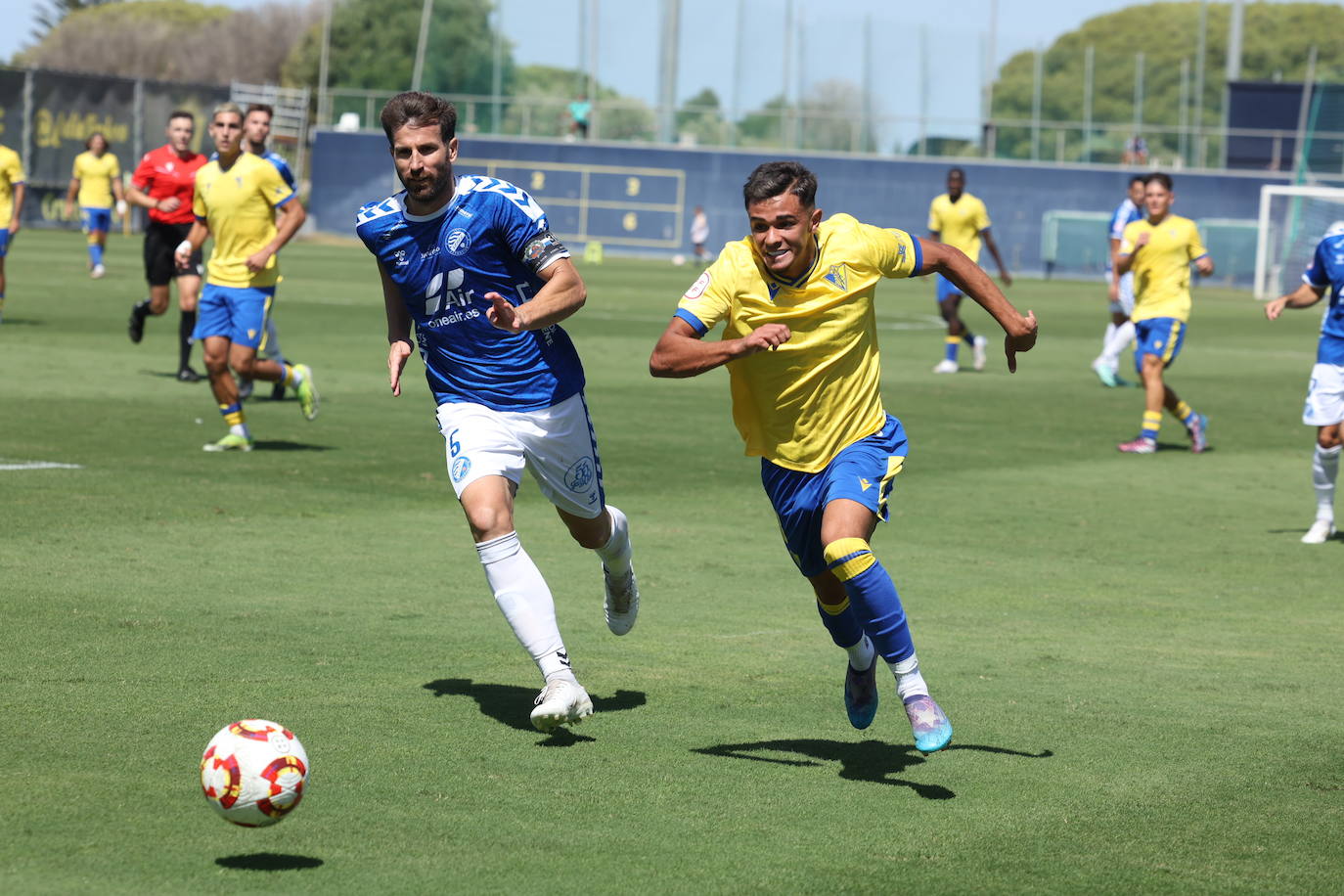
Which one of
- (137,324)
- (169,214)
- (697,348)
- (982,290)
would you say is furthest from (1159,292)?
(697,348)

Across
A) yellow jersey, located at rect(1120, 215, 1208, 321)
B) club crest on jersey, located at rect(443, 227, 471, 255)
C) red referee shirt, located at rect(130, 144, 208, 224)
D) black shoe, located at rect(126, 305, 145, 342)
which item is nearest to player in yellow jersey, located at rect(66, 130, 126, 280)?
black shoe, located at rect(126, 305, 145, 342)

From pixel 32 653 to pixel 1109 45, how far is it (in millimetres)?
140747

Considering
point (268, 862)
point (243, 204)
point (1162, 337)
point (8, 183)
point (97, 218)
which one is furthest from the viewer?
point (97, 218)

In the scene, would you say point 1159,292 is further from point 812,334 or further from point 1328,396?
point 812,334

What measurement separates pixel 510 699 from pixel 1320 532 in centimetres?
696

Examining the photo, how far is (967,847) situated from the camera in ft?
17.5

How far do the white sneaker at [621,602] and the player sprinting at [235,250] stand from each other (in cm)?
660

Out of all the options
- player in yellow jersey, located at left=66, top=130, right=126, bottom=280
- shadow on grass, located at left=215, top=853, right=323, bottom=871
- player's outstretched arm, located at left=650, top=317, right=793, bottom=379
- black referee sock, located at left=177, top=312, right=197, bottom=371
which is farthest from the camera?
player in yellow jersey, located at left=66, top=130, right=126, bottom=280

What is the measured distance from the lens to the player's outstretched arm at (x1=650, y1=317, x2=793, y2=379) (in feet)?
19.4

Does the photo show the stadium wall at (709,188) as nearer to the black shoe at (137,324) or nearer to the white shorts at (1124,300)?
the white shorts at (1124,300)

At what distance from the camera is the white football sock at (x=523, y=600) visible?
6629 millimetres

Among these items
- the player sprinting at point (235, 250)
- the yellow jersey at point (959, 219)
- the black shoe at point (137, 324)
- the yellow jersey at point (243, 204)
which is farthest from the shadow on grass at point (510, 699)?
the yellow jersey at point (959, 219)

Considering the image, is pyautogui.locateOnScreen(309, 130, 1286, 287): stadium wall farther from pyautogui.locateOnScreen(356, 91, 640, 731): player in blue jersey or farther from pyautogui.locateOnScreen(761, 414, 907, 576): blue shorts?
pyautogui.locateOnScreen(761, 414, 907, 576): blue shorts

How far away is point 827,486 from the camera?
21.5 feet
